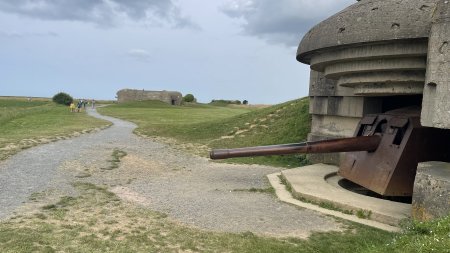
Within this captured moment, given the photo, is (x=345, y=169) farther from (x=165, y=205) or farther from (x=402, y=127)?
(x=165, y=205)

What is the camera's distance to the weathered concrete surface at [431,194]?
197 inches

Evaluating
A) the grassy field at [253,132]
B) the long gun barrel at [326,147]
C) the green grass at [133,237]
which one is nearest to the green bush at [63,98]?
the grassy field at [253,132]

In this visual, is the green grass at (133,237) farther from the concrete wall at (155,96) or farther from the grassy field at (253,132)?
the concrete wall at (155,96)

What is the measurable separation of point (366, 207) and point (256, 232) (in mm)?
1765

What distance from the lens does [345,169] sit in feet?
25.8

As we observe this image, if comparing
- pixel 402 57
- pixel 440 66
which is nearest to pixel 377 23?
pixel 402 57

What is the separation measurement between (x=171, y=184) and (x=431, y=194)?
4219mm

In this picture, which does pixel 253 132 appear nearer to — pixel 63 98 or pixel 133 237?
pixel 133 237

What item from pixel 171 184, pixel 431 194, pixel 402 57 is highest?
pixel 402 57

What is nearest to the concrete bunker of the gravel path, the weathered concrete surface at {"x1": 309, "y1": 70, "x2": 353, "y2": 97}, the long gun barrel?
the long gun barrel

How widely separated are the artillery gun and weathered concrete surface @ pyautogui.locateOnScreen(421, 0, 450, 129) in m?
0.81

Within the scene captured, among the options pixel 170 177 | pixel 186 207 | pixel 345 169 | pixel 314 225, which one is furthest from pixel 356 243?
pixel 170 177

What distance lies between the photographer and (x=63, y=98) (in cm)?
5125

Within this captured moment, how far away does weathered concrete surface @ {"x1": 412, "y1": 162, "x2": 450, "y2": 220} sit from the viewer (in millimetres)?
5007
